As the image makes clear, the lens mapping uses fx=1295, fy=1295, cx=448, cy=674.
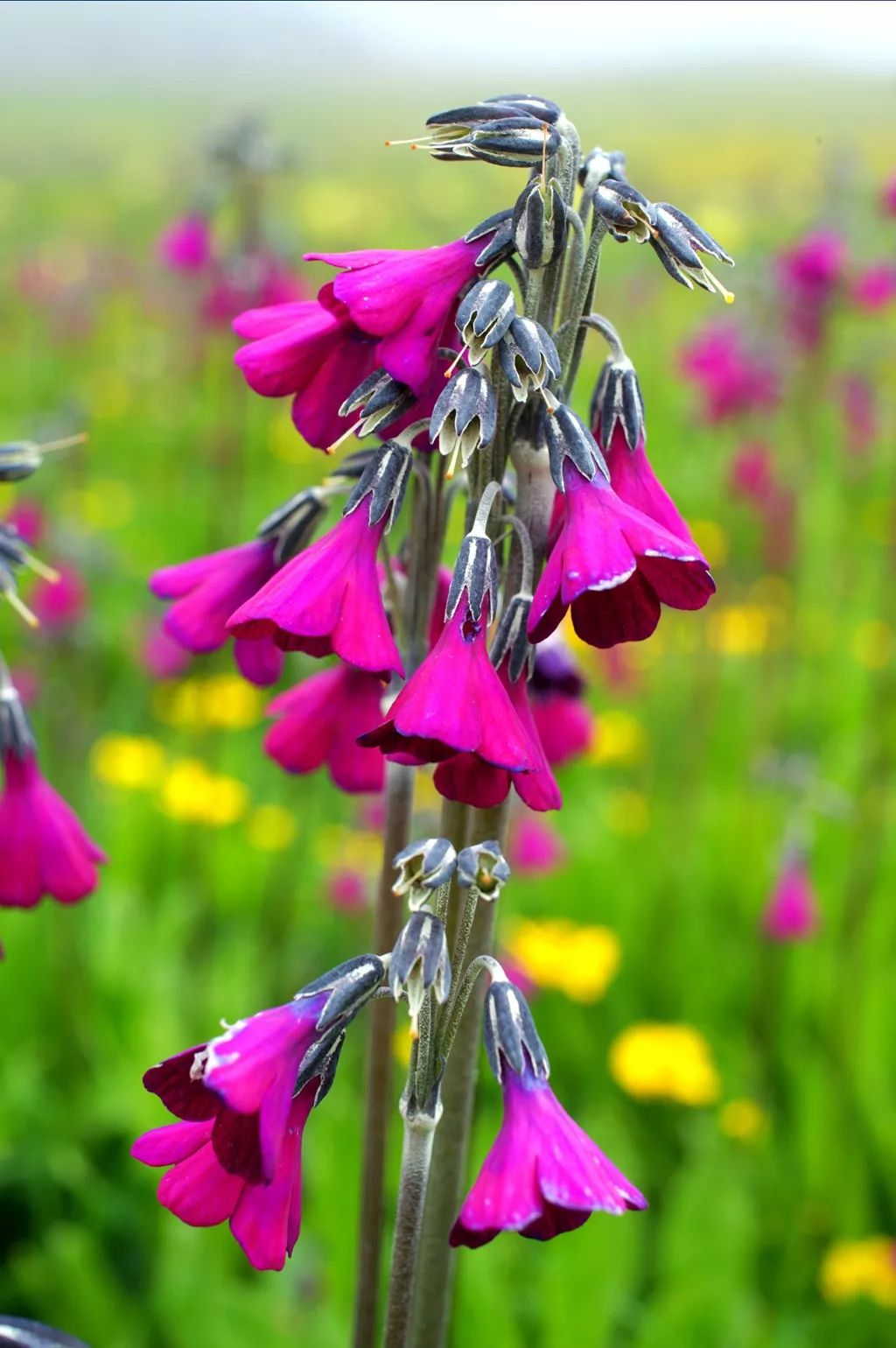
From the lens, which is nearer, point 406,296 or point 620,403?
point 406,296

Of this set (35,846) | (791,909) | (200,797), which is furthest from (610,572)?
(200,797)

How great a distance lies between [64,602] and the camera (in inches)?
153

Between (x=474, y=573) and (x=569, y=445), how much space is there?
0.14 metres

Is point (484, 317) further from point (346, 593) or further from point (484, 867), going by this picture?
point (484, 867)

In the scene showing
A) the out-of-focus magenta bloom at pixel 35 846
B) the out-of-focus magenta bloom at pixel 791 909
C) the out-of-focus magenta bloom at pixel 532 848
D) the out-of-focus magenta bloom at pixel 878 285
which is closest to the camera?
the out-of-focus magenta bloom at pixel 35 846

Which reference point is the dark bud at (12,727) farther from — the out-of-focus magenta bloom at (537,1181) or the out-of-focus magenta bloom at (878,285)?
the out-of-focus magenta bloom at (878,285)

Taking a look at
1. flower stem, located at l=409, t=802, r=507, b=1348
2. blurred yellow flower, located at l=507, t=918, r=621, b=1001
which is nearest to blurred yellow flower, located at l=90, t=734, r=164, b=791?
blurred yellow flower, located at l=507, t=918, r=621, b=1001

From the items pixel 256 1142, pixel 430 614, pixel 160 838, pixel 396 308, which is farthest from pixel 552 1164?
pixel 160 838

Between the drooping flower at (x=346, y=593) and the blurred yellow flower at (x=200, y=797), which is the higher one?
the drooping flower at (x=346, y=593)

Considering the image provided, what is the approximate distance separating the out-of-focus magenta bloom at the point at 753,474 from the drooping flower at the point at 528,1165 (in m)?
3.98

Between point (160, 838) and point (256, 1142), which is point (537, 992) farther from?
point (256, 1142)

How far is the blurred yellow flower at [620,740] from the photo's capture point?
4.91 metres

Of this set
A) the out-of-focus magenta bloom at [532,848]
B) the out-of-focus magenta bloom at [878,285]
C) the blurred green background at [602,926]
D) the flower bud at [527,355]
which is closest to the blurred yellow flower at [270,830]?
the blurred green background at [602,926]

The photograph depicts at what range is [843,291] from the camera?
3.95 metres
